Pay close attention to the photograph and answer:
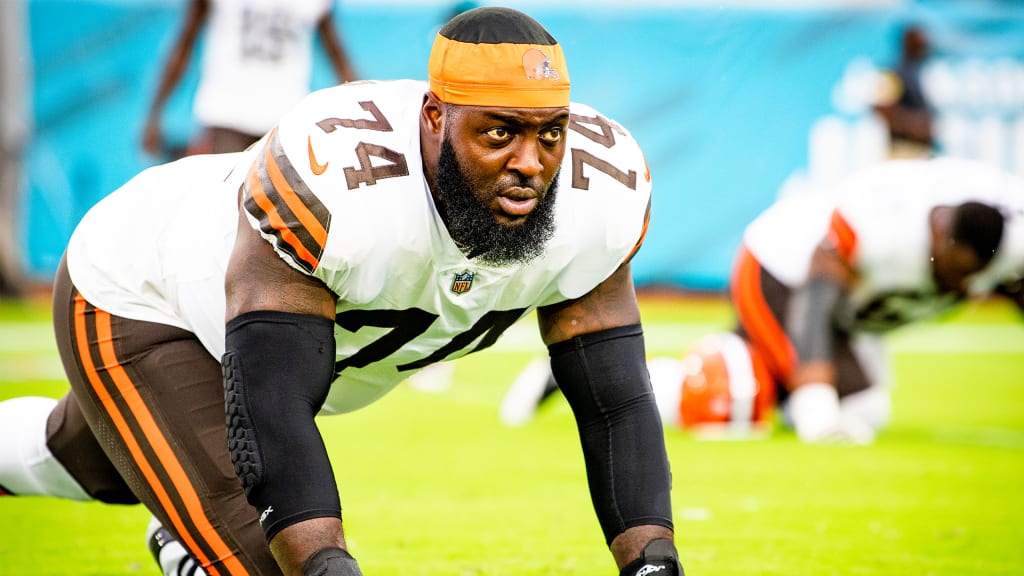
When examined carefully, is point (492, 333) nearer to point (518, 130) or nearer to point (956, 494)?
point (518, 130)

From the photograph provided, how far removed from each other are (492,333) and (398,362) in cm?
22

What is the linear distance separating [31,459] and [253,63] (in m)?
3.33

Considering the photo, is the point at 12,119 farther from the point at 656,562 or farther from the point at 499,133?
the point at 656,562

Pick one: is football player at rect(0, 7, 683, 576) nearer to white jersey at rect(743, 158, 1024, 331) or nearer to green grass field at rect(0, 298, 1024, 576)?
green grass field at rect(0, 298, 1024, 576)

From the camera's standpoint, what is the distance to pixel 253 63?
655 centimetres

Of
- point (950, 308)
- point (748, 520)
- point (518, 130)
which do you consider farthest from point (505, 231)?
point (950, 308)

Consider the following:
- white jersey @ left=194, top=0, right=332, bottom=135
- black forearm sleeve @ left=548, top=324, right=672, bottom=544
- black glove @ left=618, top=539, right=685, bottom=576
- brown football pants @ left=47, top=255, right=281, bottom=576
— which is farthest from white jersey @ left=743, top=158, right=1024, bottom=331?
brown football pants @ left=47, top=255, right=281, bottom=576

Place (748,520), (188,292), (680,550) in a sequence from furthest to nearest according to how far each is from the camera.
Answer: (748,520) → (680,550) → (188,292)

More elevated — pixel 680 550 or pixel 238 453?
pixel 238 453

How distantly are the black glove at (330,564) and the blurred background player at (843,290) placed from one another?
4023mm

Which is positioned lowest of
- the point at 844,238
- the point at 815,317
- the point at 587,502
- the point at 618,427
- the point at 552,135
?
the point at 587,502

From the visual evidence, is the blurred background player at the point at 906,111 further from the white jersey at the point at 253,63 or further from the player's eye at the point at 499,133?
the player's eye at the point at 499,133

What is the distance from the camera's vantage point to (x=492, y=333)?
10.4 feet

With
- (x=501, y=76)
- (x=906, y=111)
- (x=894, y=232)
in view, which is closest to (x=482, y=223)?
(x=501, y=76)
